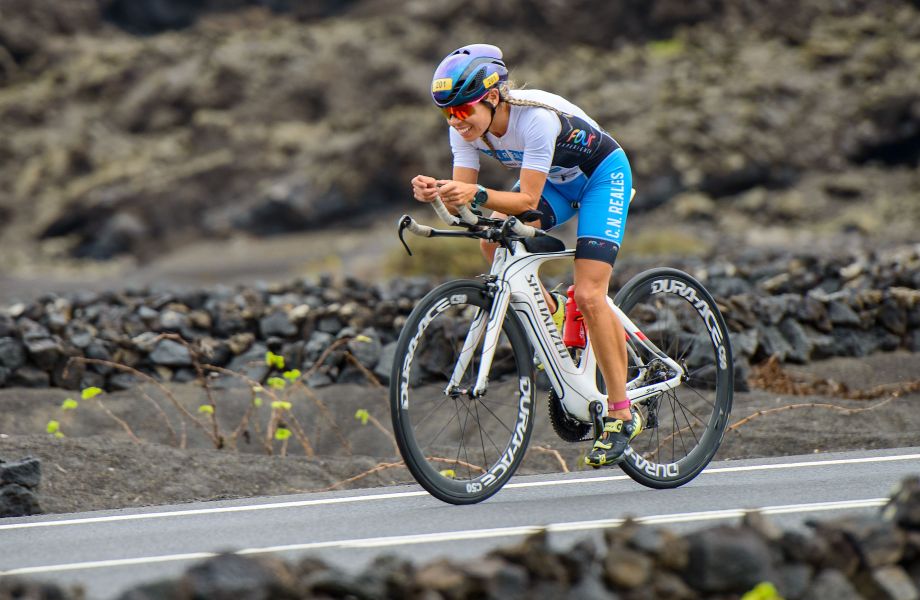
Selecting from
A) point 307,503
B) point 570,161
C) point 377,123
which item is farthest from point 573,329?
point 377,123

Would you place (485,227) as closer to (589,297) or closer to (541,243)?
(541,243)

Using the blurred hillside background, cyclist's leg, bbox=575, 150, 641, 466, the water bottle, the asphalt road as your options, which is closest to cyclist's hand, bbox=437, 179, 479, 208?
cyclist's leg, bbox=575, 150, 641, 466

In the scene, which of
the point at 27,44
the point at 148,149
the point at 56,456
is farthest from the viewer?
the point at 27,44

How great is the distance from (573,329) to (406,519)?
5.04ft

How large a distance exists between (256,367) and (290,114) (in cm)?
4359

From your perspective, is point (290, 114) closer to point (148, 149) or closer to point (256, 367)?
point (148, 149)

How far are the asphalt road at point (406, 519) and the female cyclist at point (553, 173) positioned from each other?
54cm

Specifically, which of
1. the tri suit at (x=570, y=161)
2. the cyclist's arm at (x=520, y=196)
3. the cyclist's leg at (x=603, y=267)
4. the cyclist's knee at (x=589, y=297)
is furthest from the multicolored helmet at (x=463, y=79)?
the cyclist's knee at (x=589, y=297)

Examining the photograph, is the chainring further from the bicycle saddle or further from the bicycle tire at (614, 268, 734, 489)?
the bicycle saddle

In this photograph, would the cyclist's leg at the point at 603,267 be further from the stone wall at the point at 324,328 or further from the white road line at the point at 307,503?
the stone wall at the point at 324,328

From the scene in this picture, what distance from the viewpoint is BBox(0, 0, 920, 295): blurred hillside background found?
4462 cm

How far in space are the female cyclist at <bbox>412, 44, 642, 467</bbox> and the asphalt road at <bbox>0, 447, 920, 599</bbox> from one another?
540 millimetres

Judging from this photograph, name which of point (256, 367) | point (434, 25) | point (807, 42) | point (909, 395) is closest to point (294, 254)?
point (434, 25)

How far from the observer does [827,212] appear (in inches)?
1681
